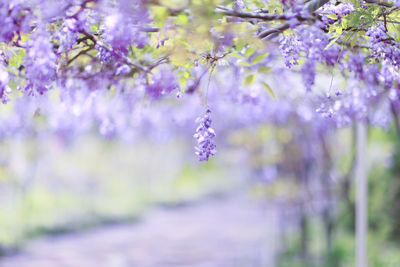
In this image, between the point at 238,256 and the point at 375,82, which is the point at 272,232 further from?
the point at 375,82

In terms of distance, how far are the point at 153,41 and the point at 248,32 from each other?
51 centimetres

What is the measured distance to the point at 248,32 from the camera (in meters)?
1.99

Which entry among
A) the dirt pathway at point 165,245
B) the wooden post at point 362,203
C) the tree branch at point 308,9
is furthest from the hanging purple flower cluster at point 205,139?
the dirt pathway at point 165,245

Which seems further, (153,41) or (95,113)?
(95,113)

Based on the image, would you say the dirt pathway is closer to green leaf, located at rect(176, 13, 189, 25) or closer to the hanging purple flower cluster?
the hanging purple flower cluster

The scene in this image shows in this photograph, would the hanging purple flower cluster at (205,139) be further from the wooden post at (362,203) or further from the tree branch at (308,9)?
the wooden post at (362,203)

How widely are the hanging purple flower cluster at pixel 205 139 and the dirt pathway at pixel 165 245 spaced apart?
547cm

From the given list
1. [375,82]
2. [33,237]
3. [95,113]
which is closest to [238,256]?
[95,113]

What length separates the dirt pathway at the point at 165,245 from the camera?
7.54 meters

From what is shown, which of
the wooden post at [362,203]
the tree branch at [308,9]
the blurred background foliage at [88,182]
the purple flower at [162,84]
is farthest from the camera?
the blurred background foliage at [88,182]

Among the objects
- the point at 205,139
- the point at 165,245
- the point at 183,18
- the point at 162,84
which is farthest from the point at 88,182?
the point at 183,18

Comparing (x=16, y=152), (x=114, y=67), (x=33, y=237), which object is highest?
(x=114, y=67)

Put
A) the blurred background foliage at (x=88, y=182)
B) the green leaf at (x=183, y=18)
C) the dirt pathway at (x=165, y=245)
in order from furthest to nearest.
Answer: the blurred background foliage at (x=88, y=182)
the dirt pathway at (x=165, y=245)
the green leaf at (x=183, y=18)

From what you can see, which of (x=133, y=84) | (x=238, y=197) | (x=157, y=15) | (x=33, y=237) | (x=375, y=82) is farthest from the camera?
(x=238, y=197)
